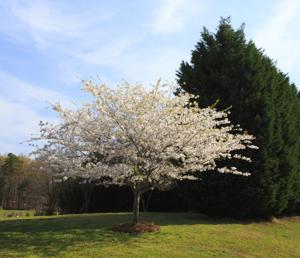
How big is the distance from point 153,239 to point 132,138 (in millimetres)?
2867

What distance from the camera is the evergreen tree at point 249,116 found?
1595cm

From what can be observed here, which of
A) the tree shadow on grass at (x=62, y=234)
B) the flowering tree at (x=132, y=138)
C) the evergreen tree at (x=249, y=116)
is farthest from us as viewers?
the evergreen tree at (x=249, y=116)

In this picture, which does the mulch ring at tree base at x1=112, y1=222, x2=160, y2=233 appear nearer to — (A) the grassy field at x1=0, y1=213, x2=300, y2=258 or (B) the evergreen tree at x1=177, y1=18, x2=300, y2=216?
(A) the grassy field at x1=0, y1=213, x2=300, y2=258

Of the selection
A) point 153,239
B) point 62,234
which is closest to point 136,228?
point 153,239

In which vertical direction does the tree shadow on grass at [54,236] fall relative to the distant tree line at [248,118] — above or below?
below

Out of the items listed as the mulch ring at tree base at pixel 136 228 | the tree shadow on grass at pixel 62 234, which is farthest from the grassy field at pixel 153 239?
the mulch ring at tree base at pixel 136 228

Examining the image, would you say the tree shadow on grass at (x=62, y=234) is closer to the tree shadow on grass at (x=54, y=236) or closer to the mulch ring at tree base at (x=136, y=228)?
the tree shadow on grass at (x=54, y=236)

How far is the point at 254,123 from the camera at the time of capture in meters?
16.2

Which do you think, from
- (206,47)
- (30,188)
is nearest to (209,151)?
(206,47)

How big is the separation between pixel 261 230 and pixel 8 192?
1547 inches

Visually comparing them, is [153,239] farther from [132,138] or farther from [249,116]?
[249,116]

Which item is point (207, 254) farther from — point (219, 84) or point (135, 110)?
point (219, 84)

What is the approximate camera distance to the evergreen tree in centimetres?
1595

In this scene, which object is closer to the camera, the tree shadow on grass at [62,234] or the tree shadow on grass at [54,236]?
the tree shadow on grass at [54,236]
